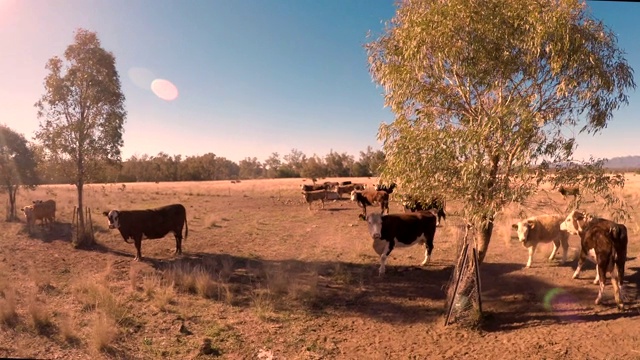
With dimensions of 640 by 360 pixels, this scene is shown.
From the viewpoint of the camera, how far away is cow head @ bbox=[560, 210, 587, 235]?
937 cm

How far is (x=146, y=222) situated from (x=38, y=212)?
9184 mm

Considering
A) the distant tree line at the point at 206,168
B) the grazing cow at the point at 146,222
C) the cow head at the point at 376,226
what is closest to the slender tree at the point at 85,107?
the grazing cow at the point at 146,222

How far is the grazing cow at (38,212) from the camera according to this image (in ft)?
58.8

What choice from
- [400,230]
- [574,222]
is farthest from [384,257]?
[574,222]

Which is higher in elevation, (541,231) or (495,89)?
(495,89)

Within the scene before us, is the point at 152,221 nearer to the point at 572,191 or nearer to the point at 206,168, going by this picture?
the point at 572,191

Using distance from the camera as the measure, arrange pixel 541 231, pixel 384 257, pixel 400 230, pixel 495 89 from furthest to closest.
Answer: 1. pixel 400 230
2. pixel 384 257
3. pixel 541 231
4. pixel 495 89

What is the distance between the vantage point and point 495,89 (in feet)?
23.0

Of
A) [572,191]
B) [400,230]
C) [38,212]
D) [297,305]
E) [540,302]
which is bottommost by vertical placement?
[297,305]

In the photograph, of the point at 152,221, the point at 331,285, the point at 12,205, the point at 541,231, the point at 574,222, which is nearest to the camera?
the point at 574,222

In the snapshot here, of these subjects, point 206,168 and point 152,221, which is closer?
point 152,221

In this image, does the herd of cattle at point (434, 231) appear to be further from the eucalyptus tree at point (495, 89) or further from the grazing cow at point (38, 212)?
the grazing cow at point (38, 212)

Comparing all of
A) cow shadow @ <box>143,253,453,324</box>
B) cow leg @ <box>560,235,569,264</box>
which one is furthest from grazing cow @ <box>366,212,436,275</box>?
cow leg @ <box>560,235,569,264</box>

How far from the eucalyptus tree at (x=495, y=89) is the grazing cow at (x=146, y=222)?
394 inches
